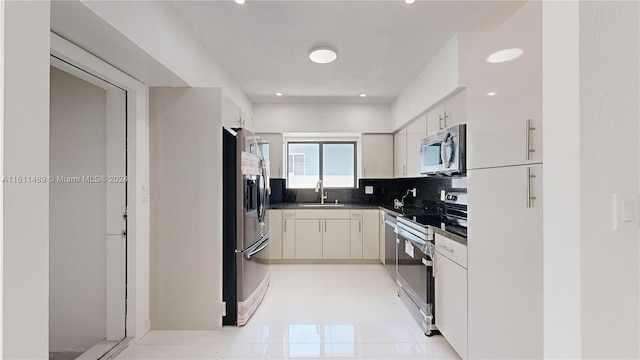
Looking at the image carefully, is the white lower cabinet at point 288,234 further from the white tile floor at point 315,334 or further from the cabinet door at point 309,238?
the white tile floor at point 315,334

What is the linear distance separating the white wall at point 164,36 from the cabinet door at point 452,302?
7.82 feet

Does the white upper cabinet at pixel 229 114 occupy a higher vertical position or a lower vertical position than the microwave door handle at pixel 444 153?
higher

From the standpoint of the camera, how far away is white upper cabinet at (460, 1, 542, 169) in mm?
1282

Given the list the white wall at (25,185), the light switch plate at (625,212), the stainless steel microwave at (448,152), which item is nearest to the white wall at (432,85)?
the stainless steel microwave at (448,152)

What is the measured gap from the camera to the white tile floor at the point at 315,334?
6.85ft

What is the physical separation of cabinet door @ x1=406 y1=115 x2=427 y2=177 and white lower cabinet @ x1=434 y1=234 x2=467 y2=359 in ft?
4.61

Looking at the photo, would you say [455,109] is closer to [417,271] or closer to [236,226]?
[417,271]

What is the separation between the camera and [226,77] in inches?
128

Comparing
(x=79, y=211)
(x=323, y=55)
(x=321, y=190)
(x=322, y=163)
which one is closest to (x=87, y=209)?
(x=79, y=211)

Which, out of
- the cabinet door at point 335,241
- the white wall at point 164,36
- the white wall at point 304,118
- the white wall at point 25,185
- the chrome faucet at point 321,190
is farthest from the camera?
the chrome faucet at point 321,190

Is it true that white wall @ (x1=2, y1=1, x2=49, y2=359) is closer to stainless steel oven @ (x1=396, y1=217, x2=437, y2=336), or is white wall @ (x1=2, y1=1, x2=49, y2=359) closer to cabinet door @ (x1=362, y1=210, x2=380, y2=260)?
stainless steel oven @ (x1=396, y1=217, x2=437, y2=336)

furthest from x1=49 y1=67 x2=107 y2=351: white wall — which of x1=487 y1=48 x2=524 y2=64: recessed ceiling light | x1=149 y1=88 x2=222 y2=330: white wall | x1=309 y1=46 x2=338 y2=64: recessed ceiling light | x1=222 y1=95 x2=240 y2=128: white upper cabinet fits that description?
x1=487 y1=48 x2=524 y2=64: recessed ceiling light

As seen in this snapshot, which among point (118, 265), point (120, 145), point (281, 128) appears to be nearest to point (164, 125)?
point (120, 145)

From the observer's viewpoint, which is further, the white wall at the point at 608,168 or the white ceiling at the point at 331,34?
the white ceiling at the point at 331,34
